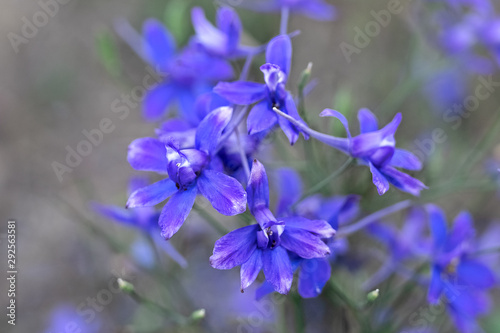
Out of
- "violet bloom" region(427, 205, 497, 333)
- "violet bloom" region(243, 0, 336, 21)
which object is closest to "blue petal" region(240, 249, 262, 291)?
"violet bloom" region(427, 205, 497, 333)

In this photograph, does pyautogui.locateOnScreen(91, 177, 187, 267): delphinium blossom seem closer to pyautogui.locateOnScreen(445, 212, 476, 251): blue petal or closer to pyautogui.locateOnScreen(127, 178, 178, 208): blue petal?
pyautogui.locateOnScreen(127, 178, 178, 208): blue petal

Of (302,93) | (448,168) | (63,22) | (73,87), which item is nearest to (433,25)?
(448,168)

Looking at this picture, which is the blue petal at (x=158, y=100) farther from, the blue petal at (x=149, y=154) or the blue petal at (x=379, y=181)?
the blue petal at (x=379, y=181)

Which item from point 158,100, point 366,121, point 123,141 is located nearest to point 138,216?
point 158,100

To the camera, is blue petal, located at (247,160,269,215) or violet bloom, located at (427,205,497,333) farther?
violet bloom, located at (427,205,497,333)

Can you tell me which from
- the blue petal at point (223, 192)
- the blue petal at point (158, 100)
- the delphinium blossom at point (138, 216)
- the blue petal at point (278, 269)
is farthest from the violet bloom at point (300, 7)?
the blue petal at point (278, 269)

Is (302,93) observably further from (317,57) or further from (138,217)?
(317,57)
